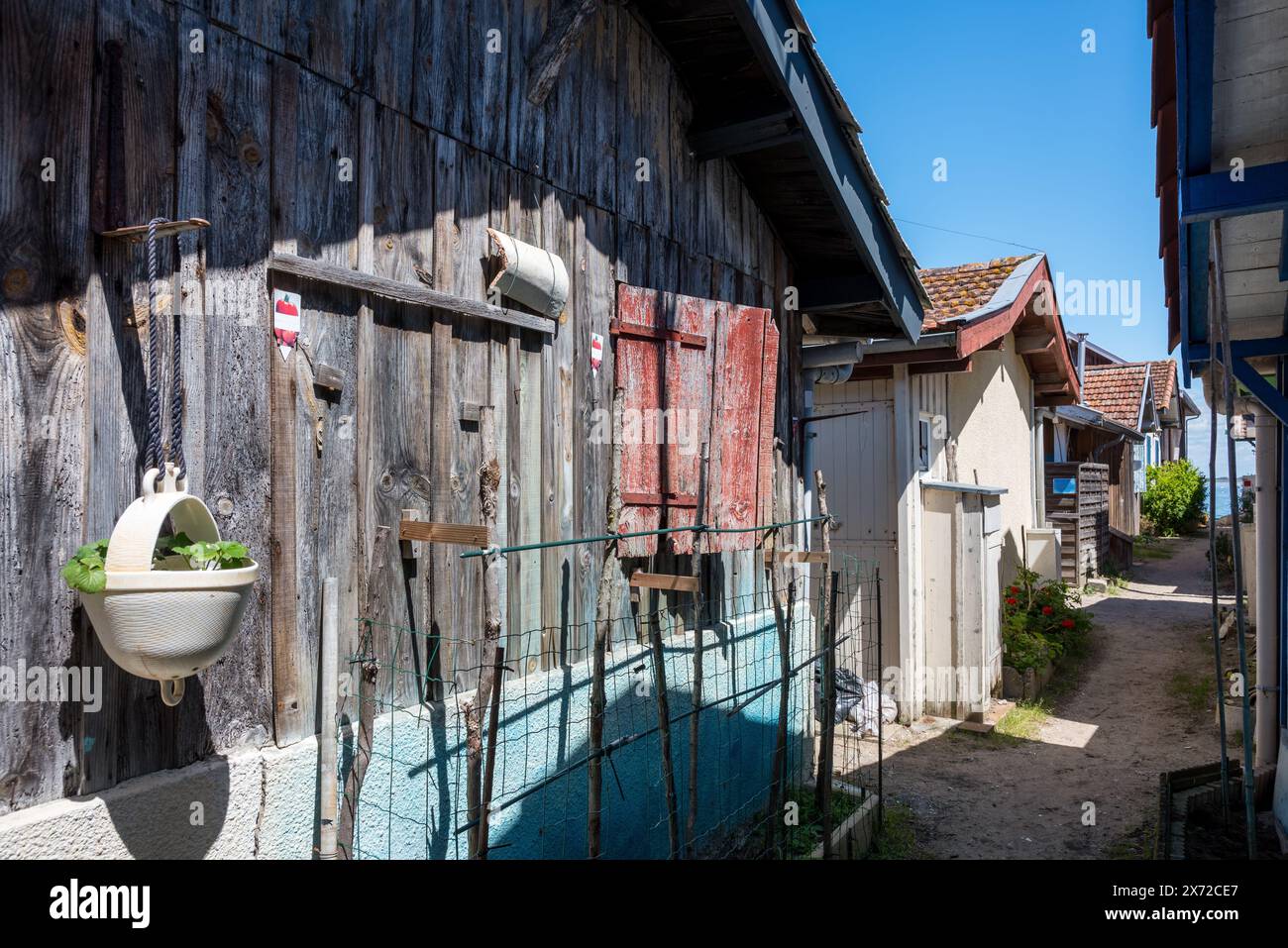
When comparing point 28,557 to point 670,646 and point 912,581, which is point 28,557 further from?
point 912,581

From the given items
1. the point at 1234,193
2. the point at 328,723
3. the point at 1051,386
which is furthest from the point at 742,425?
the point at 1051,386

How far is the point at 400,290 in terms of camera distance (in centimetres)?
312

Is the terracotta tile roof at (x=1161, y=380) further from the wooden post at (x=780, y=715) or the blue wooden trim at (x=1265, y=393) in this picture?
the wooden post at (x=780, y=715)

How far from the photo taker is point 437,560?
3.30m

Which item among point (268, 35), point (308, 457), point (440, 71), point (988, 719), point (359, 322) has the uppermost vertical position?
point (440, 71)

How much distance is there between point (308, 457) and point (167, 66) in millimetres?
1213

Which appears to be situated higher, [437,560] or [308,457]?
[308,457]

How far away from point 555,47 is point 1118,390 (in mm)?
20416

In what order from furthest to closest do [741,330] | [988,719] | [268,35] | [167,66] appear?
[988,719] < [741,330] < [268,35] < [167,66]

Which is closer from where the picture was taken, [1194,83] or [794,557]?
[1194,83]

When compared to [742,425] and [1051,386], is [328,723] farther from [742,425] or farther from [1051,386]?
[1051,386]

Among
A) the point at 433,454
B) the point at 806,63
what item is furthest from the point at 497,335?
the point at 806,63

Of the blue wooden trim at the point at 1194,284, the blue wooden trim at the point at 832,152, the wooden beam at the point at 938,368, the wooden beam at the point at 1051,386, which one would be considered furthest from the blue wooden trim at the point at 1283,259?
the wooden beam at the point at 1051,386

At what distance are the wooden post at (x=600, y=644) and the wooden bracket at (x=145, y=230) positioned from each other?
6.85 feet
